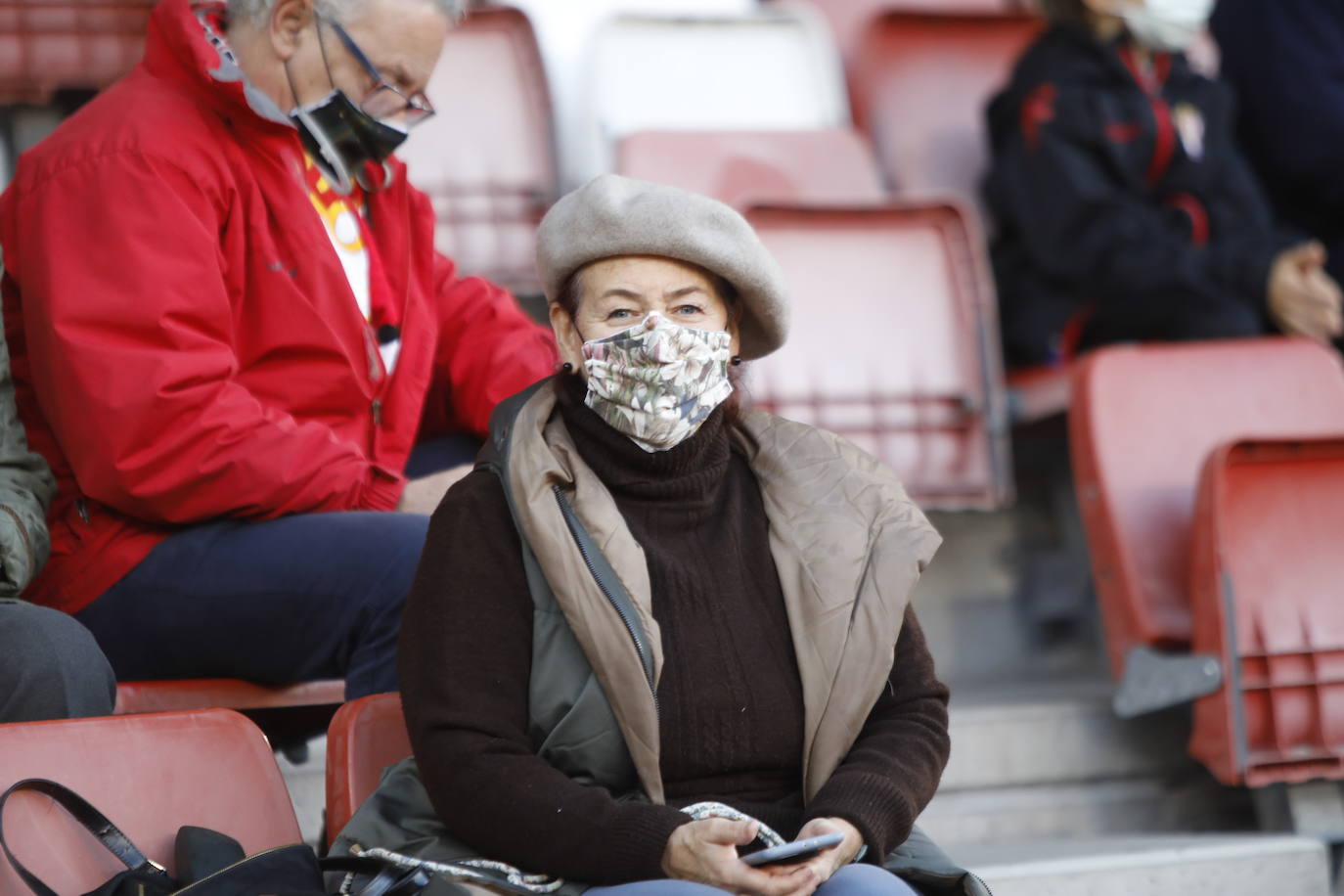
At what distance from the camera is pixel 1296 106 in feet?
13.6

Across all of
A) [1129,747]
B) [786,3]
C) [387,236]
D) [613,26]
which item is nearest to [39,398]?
[387,236]

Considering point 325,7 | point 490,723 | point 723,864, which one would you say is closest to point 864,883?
point 723,864

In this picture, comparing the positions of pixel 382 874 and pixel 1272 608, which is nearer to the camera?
pixel 382 874

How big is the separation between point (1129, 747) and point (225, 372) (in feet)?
5.93

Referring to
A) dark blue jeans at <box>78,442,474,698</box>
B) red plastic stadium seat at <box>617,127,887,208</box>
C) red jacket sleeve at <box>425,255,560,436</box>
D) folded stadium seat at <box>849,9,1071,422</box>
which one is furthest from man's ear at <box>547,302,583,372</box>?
folded stadium seat at <box>849,9,1071,422</box>

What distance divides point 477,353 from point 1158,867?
136cm

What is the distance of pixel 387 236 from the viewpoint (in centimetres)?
249

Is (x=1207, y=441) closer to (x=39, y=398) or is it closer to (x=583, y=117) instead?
(x=583, y=117)

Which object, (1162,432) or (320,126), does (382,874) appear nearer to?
(320,126)

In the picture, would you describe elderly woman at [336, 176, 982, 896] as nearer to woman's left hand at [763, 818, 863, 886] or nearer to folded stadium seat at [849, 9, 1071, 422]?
woman's left hand at [763, 818, 863, 886]

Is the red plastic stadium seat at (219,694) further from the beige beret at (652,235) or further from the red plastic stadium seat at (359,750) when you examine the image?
the beige beret at (652,235)

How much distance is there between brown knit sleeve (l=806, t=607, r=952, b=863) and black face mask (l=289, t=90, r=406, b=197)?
104 centimetres

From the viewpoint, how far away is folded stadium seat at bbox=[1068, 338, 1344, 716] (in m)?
2.98

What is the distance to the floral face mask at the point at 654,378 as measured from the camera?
74.5 inches
